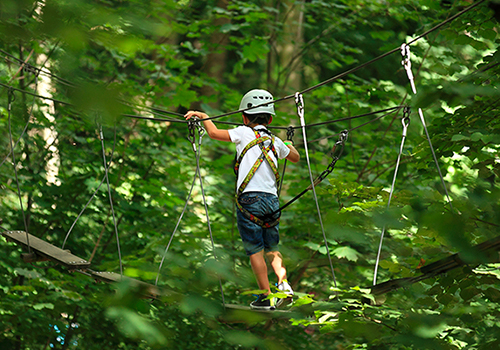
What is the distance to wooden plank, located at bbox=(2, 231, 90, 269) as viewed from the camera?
2.40m

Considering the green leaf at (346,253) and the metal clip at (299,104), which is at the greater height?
the metal clip at (299,104)

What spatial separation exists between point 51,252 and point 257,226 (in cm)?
107

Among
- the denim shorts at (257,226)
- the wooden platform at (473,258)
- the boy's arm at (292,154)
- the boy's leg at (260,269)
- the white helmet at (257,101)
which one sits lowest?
the wooden platform at (473,258)

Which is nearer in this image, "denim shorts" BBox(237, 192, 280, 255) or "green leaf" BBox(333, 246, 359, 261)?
"denim shorts" BBox(237, 192, 280, 255)

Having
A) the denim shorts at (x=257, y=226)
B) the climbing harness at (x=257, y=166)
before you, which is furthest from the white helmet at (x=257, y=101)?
the denim shorts at (x=257, y=226)

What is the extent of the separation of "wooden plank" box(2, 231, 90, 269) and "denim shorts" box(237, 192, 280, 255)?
76 cm

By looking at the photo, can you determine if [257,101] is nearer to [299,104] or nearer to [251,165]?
[299,104]

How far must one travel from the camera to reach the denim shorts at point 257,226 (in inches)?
99.4

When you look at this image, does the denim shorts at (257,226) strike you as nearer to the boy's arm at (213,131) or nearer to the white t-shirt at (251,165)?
the white t-shirt at (251,165)

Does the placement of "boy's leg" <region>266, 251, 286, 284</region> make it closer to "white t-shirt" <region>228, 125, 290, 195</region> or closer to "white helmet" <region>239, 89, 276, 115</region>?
"white t-shirt" <region>228, 125, 290, 195</region>

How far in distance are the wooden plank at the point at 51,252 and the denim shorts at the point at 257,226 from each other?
759 millimetres

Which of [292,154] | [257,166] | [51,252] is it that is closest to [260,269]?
[257,166]

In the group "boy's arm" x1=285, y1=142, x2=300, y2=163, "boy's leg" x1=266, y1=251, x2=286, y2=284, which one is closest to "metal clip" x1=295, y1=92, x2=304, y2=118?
"boy's arm" x1=285, y1=142, x2=300, y2=163

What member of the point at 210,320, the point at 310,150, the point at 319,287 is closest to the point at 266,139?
the point at 210,320
